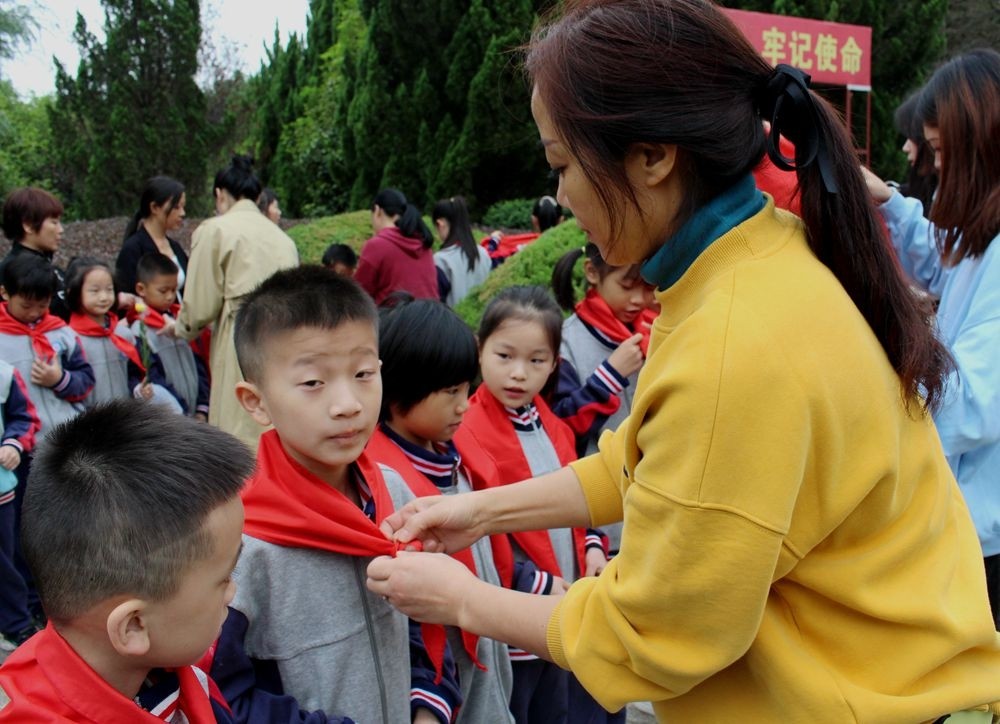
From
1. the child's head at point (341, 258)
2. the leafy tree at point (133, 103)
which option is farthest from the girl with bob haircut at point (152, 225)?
the leafy tree at point (133, 103)

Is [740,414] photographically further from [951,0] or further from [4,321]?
[951,0]

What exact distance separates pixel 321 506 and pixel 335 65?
19.6m

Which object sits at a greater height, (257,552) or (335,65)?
(335,65)

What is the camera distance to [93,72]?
1507cm

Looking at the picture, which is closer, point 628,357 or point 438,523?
point 438,523

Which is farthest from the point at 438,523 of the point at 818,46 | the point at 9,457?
the point at 818,46

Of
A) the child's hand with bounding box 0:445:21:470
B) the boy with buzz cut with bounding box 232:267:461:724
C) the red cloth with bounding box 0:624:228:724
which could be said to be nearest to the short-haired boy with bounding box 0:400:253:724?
the red cloth with bounding box 0:624:228:724

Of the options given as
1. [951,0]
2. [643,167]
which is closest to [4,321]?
[643,167]

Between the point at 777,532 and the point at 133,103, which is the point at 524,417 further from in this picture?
the point at 133,103

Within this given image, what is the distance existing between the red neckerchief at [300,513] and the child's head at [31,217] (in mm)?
4488

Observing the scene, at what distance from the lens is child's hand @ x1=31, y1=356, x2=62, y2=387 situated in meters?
4.55

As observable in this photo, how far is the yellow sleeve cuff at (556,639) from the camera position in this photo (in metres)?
1.45

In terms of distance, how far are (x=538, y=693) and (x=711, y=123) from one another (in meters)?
1.93

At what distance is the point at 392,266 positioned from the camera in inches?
253
